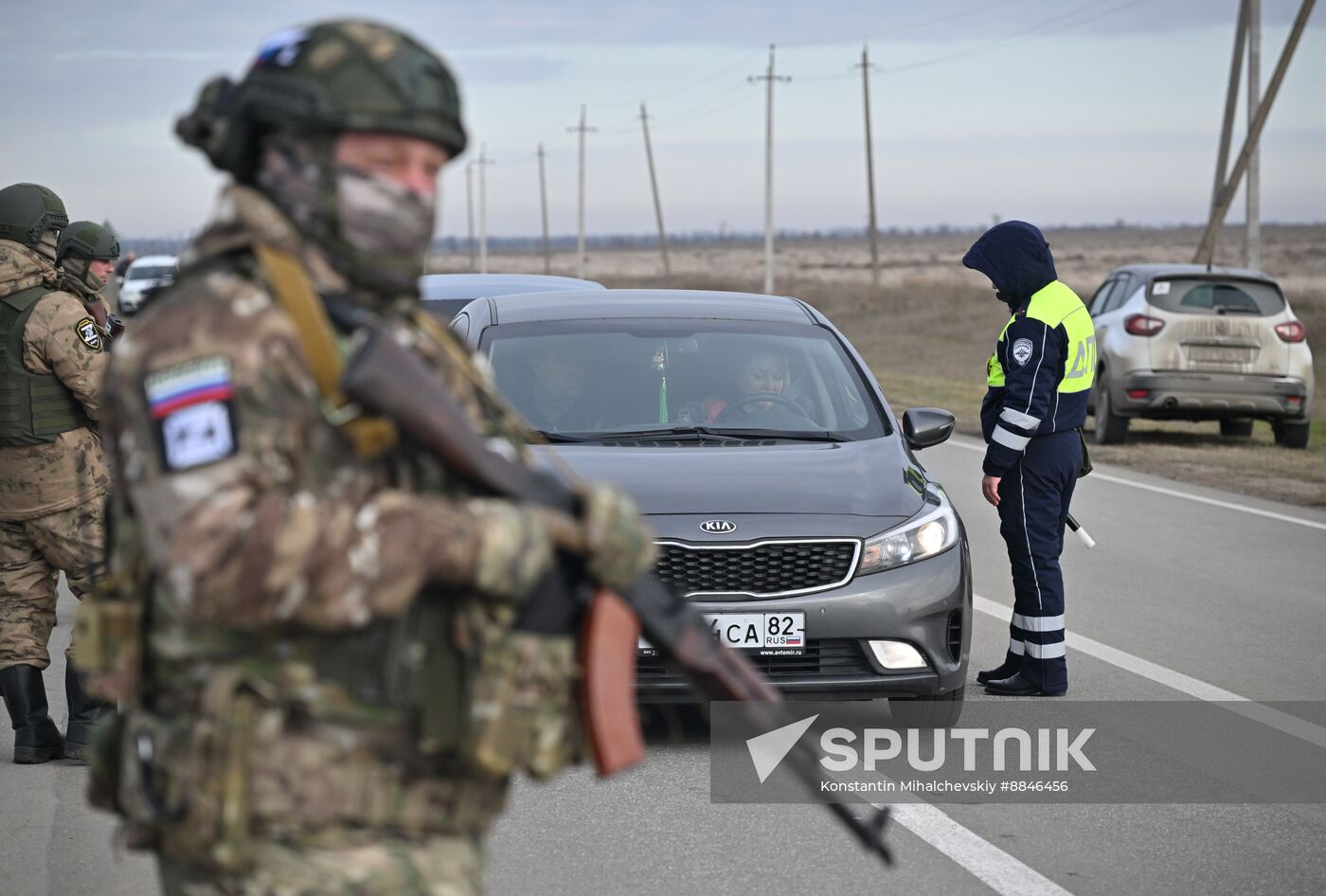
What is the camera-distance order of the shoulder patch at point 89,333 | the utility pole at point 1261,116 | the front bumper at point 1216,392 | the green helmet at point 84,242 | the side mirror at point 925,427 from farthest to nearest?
the utility pole at point 1261,116
the front bumper at point 1216,392
the side mirror at point 925,427
the green helmet at point 84,242
the shoulder patch at point 89,333

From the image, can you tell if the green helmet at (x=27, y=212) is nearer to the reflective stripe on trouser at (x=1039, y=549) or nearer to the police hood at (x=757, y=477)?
the police hood at (x=757, y=477)

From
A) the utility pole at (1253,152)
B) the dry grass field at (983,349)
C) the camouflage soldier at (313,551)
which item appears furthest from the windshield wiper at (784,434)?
the utility pole at (1253,152)

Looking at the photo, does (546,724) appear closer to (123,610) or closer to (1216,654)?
(123,610)

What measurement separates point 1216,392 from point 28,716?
1389 centimetres

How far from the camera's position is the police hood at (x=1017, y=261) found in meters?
7.04

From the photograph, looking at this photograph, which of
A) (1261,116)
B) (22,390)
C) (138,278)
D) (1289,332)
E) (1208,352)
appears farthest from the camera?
(138,278)

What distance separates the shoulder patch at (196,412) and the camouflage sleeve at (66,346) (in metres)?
4.10

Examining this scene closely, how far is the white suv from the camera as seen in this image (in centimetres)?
1711

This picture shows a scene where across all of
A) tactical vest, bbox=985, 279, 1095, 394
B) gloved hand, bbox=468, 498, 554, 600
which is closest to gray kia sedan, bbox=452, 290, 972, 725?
tactical vest, bbox=985, 279, 1095, 394

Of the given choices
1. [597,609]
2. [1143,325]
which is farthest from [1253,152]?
[597,609]

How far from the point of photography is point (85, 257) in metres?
6.21

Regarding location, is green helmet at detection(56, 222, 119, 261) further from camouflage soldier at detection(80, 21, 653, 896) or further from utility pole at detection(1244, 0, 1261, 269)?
utility pole at detection(1244, 0, 1261, 269)

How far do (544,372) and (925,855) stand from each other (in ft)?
10.1

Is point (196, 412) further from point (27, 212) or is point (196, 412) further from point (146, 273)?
point (146, 273)
